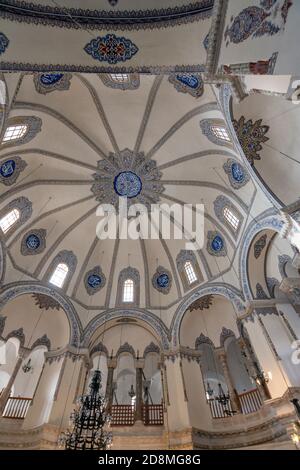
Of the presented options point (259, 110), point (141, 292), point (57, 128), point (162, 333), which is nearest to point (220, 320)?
point (162, 333)

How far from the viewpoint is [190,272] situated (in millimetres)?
13570

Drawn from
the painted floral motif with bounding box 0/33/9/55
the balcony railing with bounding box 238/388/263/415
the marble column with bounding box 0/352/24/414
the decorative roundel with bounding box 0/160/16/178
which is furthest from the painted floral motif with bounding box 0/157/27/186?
the balcony railing with bounding box 238/388/263/415

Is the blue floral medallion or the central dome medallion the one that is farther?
the central dome medallion

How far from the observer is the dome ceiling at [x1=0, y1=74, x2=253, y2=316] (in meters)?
10.2

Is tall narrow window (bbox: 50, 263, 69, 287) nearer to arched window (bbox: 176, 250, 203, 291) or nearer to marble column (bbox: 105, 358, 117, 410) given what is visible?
marble column (bbox: 105, 358, 117, 410)

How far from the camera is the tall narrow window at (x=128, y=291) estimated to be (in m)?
13.9

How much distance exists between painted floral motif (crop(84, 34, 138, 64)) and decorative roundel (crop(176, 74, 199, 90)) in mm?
4419

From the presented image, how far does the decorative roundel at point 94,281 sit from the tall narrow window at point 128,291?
4.64 feet

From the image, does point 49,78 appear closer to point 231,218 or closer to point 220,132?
point 220,132

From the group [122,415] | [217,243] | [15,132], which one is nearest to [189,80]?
[15,132]

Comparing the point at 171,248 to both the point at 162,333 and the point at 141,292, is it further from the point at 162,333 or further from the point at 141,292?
the point at 162,333

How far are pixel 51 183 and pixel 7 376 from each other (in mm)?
9045

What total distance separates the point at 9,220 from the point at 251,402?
1223cm
